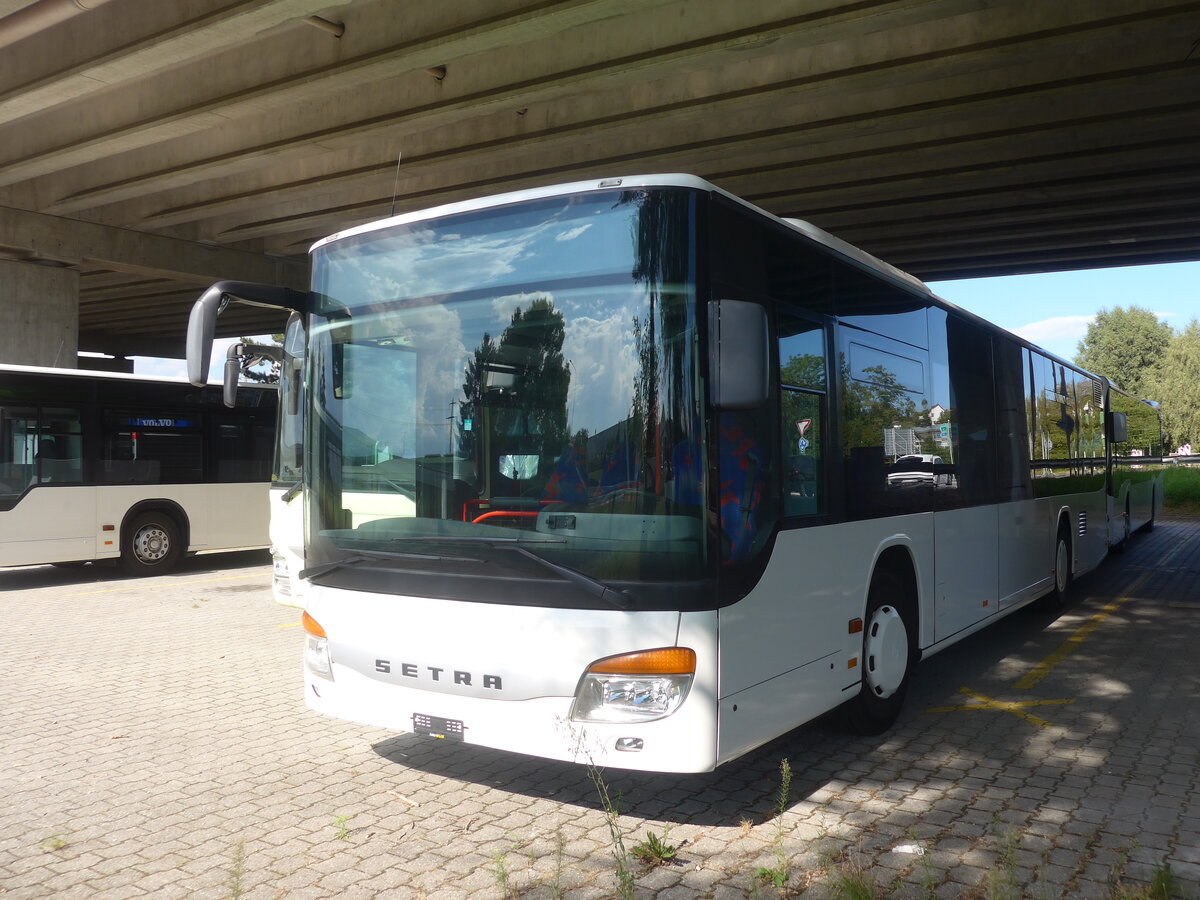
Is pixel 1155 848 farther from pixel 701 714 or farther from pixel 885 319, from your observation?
pixel 885 319

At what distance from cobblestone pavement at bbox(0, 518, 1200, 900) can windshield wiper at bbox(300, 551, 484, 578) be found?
116 centimetres

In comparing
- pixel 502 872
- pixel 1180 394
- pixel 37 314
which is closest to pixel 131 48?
pixel 502 872

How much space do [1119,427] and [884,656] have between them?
11778 millimetres

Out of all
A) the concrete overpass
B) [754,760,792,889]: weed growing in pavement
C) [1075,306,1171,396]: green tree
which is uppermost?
[1075,306,1171,396]: green tree

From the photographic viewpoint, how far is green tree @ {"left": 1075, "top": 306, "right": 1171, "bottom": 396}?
7781 cm

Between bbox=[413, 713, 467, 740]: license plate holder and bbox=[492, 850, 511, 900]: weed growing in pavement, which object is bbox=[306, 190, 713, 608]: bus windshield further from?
bbox=[492, 850, 511, 900]: weed growing in pavement

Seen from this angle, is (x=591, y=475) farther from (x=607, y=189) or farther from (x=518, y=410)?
(x=607, y=189)

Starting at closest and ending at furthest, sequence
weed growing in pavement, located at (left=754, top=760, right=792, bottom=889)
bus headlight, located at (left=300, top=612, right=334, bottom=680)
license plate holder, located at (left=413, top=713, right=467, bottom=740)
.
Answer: weed growing in pavement, located at (left=754, top=760, right=792, bottom=889), license plate holder, located at (left=413, top=713, right=467, bottom=740), bus headlight, located at (left=300, top=612, right=334, bottom=680)

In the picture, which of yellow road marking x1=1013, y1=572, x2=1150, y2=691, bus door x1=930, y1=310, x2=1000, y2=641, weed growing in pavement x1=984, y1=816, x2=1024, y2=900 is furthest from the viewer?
yellow road marking x1=1013, y1=572, x2=1150, y2=691

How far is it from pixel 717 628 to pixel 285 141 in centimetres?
1297

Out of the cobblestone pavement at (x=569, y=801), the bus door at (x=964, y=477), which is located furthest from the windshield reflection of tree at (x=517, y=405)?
the bus door at (x=964, y=477)

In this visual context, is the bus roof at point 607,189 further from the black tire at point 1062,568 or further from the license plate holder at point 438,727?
the black tire at point 1062,568

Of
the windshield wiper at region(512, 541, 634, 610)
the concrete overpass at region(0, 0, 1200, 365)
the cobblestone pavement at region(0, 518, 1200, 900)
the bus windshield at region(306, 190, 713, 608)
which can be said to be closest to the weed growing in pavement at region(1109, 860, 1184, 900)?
the cobblestone pavement at region(0, 518, 1200, 900)

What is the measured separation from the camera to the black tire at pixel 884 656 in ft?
19.2
